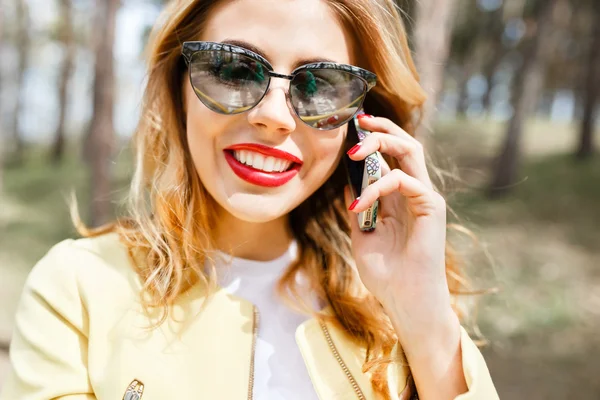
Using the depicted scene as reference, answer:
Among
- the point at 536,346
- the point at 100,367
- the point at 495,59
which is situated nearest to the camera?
the point at 100,367

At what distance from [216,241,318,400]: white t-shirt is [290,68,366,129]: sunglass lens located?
58 cm

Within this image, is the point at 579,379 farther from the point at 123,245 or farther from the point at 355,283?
the point at 123,245

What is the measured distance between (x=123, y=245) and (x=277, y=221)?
57 cm

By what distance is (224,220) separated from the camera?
1.90 metres

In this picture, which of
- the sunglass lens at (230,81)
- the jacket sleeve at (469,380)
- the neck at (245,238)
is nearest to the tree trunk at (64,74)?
the neck at (245,238)

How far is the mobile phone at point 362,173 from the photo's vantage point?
1641mm

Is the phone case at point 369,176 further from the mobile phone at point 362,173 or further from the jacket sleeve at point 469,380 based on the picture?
A: the jacket sleeve at point 469,380

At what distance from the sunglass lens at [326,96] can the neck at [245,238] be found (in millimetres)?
496

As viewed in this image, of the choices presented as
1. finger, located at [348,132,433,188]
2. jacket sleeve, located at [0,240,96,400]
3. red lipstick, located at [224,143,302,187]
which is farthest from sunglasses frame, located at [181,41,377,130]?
jacket sleeve, located at [0,240,96,400]

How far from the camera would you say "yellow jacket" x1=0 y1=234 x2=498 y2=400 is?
59.0 inches

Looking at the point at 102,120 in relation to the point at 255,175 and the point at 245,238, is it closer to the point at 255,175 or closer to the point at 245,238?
the point at 245,238

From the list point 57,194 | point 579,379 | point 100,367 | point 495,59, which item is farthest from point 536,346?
point 495,59

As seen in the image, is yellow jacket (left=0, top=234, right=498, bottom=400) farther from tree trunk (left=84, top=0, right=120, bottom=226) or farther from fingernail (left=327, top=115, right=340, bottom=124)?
tree trunk (left=84, top=0, right=120, bottom=226)

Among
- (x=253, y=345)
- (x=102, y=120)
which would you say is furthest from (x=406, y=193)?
(x=102, y=120)
